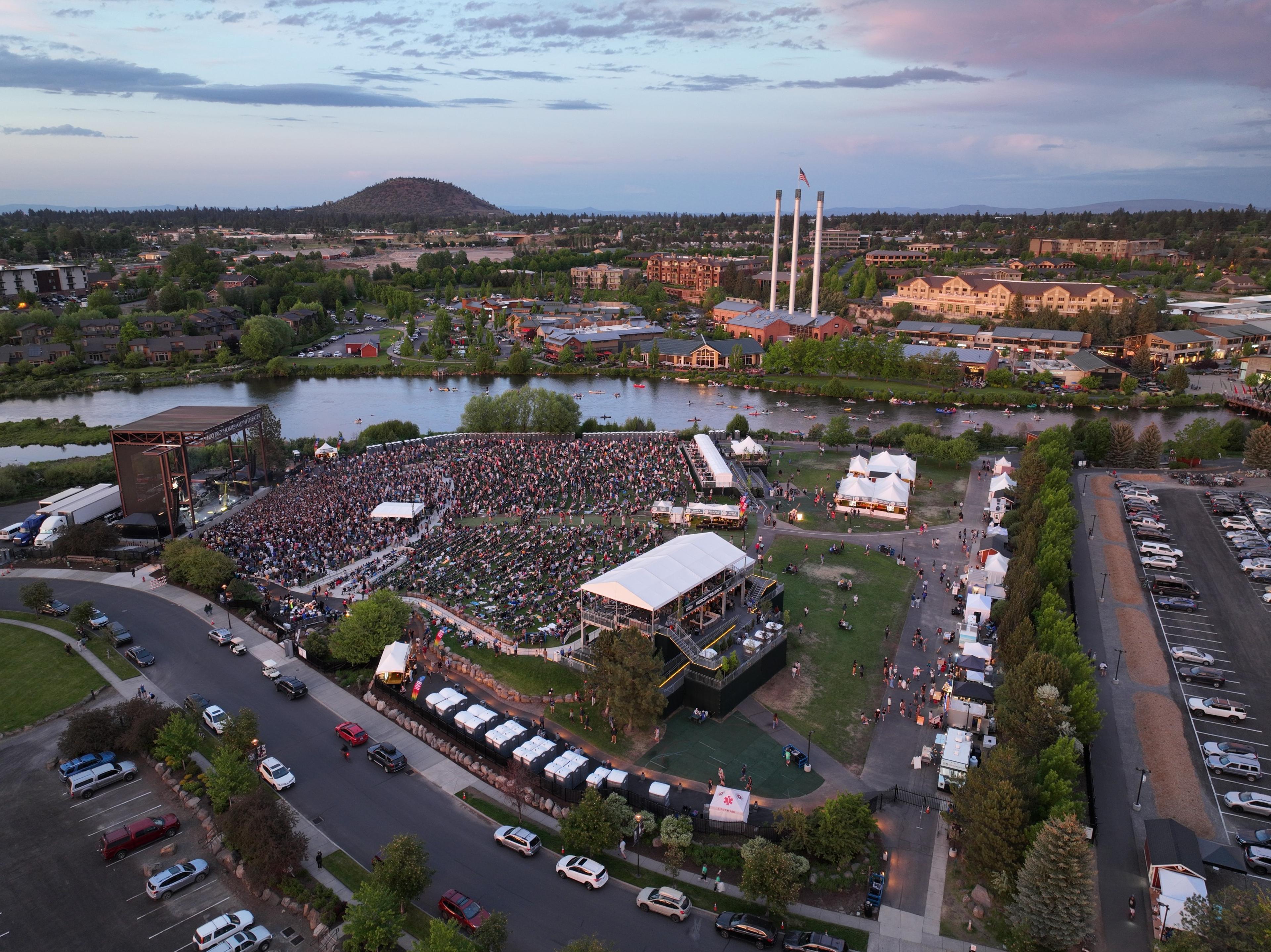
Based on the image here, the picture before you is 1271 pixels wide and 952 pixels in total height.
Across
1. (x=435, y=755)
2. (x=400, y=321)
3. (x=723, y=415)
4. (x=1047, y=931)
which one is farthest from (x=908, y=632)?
(x=400, y=321)

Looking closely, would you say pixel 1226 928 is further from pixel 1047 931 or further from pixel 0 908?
pixel 0 908

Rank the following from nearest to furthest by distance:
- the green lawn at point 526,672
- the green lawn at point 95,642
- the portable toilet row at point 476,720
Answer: the portable toilet row at point 476,720
the green lawn at point 526,672
the green lawn at point 95,642

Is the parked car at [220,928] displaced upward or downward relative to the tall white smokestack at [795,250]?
downward

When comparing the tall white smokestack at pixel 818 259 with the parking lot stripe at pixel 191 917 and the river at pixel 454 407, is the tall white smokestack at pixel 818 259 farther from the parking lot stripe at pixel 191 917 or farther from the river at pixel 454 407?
the parking lot stripe at pixel 191 917

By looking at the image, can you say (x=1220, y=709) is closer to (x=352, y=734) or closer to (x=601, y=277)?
(x=352, y=734)

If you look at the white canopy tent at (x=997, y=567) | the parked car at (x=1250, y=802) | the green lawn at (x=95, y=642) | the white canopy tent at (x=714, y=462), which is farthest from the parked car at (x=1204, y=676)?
the green lawn at (x=95, y=642)

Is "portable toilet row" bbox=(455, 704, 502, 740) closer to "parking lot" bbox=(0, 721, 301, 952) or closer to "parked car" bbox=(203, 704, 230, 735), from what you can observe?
"parking lot" bbox=(0, 721, 301, 952)
